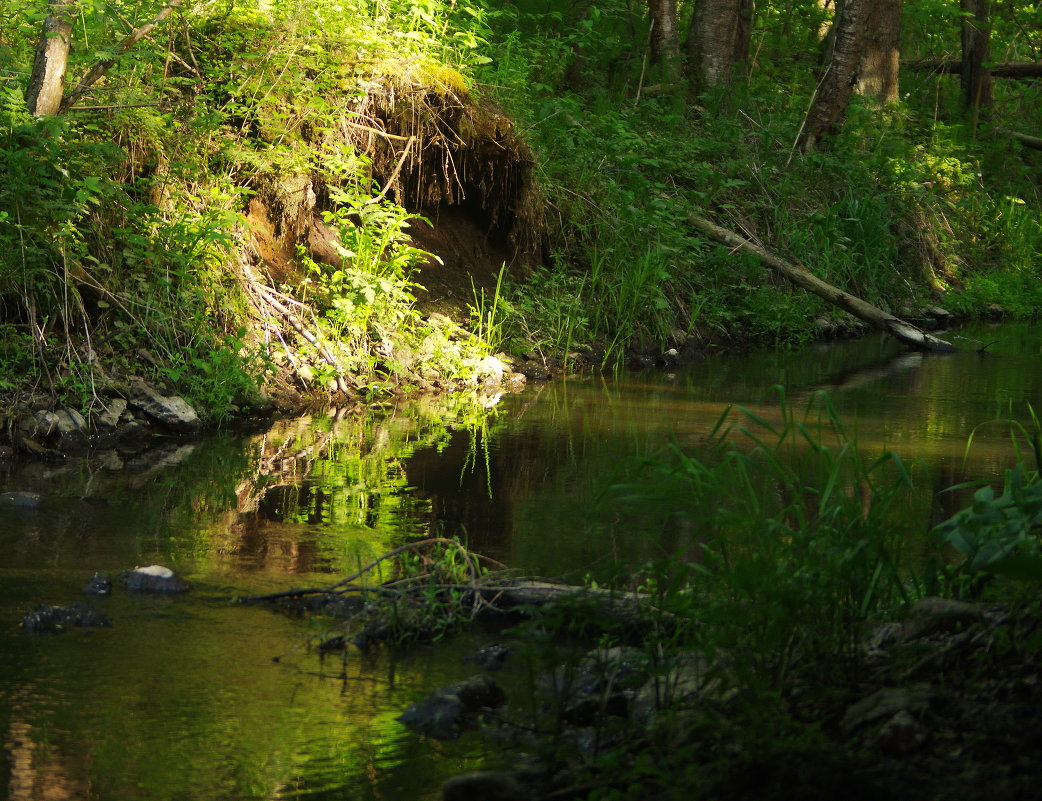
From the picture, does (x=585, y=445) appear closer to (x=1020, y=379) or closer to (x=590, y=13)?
(x=1020, y=379)

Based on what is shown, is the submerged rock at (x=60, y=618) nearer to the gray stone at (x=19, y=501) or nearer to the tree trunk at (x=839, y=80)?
the gray stone at (x=19, y=501)

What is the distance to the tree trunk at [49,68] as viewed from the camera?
7.41 meters

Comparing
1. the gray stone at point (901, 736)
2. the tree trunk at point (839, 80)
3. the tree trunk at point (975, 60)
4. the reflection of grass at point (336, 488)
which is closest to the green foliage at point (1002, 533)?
the gray stone at point (901, 736)

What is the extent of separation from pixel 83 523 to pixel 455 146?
6090 millimetres

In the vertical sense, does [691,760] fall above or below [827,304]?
below

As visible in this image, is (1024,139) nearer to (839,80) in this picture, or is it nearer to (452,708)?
(839,80)

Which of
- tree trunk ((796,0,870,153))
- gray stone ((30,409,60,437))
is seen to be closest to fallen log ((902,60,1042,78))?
tree trunk ((796,0,870,153))

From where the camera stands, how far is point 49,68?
7477 millimetres

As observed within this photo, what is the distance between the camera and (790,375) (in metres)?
10.9

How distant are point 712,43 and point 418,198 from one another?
813cm

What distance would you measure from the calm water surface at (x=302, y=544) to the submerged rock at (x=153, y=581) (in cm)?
9

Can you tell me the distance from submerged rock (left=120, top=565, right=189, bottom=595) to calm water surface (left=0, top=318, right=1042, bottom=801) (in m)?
0.09

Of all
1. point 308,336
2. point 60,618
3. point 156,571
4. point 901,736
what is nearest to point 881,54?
point 308,336

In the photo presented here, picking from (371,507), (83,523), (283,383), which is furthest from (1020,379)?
(83,523)
